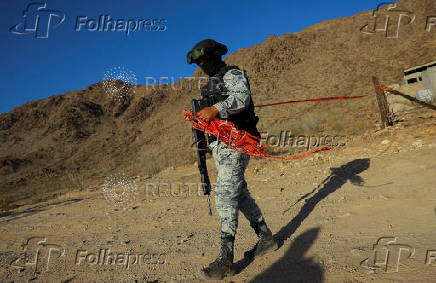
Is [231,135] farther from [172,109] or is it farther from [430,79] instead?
[172,109]

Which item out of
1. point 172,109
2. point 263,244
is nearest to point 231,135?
point 263,244

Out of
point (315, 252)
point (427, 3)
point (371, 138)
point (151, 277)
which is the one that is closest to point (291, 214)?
point (315, 252)

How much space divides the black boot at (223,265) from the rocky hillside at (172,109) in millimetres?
8715

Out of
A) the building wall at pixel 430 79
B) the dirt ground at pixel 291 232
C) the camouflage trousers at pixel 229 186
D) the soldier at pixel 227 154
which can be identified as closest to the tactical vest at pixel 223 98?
the soldier at pixel 227 154

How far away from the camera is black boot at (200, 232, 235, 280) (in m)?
2.28

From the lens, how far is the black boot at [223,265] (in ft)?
7.48

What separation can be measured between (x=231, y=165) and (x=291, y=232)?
1.20m

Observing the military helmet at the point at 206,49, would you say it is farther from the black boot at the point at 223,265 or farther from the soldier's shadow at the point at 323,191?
the soldier's shadow at the point at 323,191

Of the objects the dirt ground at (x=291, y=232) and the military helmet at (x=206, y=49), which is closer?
the dirt ground at (x=291, y=232)

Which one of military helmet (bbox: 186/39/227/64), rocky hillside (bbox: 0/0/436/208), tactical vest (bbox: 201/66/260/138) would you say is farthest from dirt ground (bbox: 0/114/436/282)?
rocky hillside (bbox: 0/0/436/208)

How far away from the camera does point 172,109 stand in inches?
1410

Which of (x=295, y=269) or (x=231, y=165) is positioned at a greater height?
(x=231, y=165)

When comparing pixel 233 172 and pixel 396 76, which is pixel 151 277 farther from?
pixel 396 76

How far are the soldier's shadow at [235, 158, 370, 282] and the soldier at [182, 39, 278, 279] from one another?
0.20m
